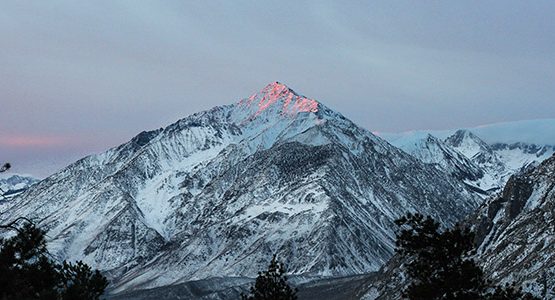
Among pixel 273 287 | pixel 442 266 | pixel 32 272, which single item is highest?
pixel 32 272

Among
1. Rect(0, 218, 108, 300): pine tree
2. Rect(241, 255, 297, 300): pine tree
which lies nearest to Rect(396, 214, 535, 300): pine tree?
→ Rect(241, 255, 297, 300): pine tree

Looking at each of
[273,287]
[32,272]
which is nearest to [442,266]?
[273,287]

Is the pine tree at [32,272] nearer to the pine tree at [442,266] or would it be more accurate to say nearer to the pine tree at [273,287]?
the pine tree at [273,287]

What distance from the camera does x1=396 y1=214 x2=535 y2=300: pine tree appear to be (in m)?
41.5

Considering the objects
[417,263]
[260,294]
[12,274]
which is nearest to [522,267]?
[260,294]

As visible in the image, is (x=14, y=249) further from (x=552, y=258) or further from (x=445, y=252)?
(x=552, y=258)

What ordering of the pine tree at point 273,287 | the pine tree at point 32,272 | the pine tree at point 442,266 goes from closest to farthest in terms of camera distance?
the pine tree at point 32,272, the pine tree at point 442,266, the pine tree at point 273,287

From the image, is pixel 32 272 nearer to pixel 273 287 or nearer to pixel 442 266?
pixel 273 287

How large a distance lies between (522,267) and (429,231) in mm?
155491

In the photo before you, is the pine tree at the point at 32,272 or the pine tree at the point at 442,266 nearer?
the pine tree at the point at 32,272

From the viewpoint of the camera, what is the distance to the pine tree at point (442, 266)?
41469 mm

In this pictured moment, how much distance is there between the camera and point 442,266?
1671 inches

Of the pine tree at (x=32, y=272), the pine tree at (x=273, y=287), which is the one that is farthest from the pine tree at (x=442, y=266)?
the pine tree at (x=32, y=272)

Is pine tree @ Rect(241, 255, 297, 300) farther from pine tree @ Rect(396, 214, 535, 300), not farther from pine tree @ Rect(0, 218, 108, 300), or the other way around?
pine tree @ Rect(396, 214, 535, 300)
